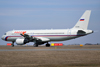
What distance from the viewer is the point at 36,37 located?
55.6 metres

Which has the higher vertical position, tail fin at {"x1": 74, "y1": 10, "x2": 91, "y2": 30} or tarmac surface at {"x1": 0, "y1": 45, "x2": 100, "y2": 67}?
tail fin at {"x1": 74, "y1": 10, "x2": 91, "y2": 30}

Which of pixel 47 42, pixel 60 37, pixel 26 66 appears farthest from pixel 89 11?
pixel 26 66

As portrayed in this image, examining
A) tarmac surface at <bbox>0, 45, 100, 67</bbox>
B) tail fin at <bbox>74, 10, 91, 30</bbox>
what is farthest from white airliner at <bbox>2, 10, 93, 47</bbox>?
tarmac surface at <bbox>0, 45, 100, 67</bbox>

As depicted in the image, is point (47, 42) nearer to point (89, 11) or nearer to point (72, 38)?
point (72, 38)

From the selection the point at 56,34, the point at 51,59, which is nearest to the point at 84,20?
the point at 56,34

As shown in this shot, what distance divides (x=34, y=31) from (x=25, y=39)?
347cm

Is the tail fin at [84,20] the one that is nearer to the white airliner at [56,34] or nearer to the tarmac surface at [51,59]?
the white airliner at [56,34]

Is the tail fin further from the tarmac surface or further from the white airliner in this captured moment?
the tarmac surface

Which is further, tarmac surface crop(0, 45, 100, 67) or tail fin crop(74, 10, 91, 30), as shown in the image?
tail fin crop(74, 10, 91, 30)

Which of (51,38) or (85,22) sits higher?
(85,22)

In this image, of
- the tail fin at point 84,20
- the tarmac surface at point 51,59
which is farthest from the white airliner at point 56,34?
the tarmac surface at point 51,59

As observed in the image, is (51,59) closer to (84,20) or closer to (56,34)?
(56,34)

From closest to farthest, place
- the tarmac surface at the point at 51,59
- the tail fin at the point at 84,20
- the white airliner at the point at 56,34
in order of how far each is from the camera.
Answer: the tarmac surface at the point at 51,59 < the white airliner at the point at 56,34 < the tail fin at the point at 84,20

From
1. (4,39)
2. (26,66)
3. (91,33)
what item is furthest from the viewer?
(4,39)
